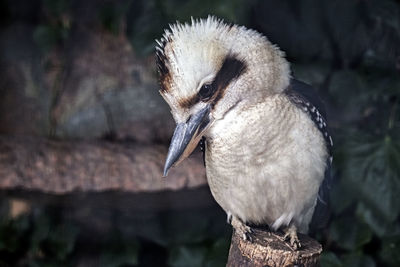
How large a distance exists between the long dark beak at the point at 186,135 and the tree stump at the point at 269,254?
0.23 metres

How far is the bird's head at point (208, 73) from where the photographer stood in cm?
106

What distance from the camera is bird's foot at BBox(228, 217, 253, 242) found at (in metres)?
1.24

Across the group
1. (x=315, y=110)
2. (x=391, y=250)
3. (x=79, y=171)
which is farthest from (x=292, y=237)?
(x=79, y=171)

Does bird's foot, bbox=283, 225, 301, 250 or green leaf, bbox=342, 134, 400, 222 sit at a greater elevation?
green leaf, bbox=342, 134, 400, 222

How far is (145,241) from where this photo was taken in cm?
203

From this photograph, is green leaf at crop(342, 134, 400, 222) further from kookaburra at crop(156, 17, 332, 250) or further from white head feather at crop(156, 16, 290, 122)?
white head feather at crop(156, 16, 290, 122)

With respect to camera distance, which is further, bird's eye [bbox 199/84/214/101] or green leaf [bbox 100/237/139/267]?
green leaf [bbox 100/237/139/267]

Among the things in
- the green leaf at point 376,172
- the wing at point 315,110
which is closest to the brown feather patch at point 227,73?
the wing at point 315,110

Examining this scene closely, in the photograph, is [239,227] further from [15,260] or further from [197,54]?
[15,260]

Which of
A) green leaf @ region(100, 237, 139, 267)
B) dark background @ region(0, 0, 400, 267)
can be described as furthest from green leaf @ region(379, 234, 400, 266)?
green leaf @ region(100, 237, 139, 267)

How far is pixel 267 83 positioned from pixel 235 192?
235 millimetres

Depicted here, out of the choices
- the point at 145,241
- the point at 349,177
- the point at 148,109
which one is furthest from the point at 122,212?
the point at 349,177

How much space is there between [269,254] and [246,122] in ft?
0.82

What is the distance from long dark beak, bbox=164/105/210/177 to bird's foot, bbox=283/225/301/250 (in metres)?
0.30
